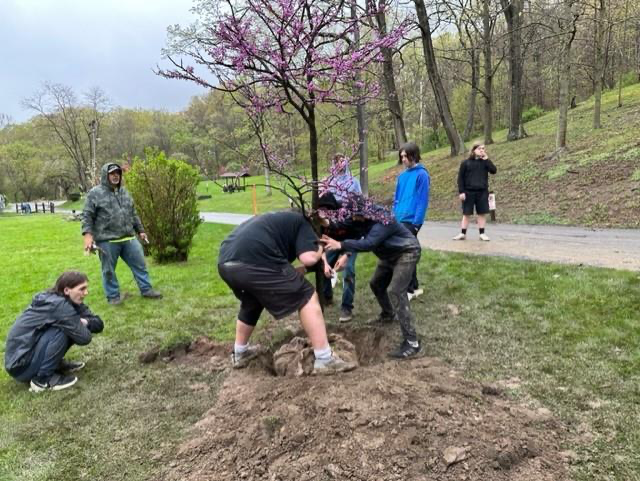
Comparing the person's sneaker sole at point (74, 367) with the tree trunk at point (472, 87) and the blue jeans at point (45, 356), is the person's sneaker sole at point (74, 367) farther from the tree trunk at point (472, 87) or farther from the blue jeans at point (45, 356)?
the tree trunk at point (472, 87)

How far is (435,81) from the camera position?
14.6 metres

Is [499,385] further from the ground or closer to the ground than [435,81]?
closer to the ground

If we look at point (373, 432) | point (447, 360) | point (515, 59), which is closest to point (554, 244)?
point (447, 360)

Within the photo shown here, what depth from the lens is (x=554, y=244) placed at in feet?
24.2

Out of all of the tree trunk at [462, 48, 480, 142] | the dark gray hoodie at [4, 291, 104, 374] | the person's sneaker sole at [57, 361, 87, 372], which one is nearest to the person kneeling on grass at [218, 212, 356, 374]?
the dark gray hoodie at [4, 291, 104, 374]

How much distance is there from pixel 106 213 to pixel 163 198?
249cm

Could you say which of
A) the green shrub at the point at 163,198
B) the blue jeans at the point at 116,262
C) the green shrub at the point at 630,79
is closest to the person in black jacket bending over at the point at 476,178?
the green shrub at the point at 163,198

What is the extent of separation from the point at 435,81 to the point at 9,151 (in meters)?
57.8

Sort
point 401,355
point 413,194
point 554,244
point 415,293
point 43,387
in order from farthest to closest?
point 554,244 → point 415,293 → point 413,194 → point 401,355 → point 43,387

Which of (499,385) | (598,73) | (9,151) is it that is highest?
(9,151)

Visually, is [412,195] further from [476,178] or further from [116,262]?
[116,262]

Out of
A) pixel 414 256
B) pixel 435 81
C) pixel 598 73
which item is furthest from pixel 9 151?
pixel 414 256

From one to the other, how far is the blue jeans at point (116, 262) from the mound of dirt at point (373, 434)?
3365mm

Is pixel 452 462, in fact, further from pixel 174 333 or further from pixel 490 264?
pixel 490 264
